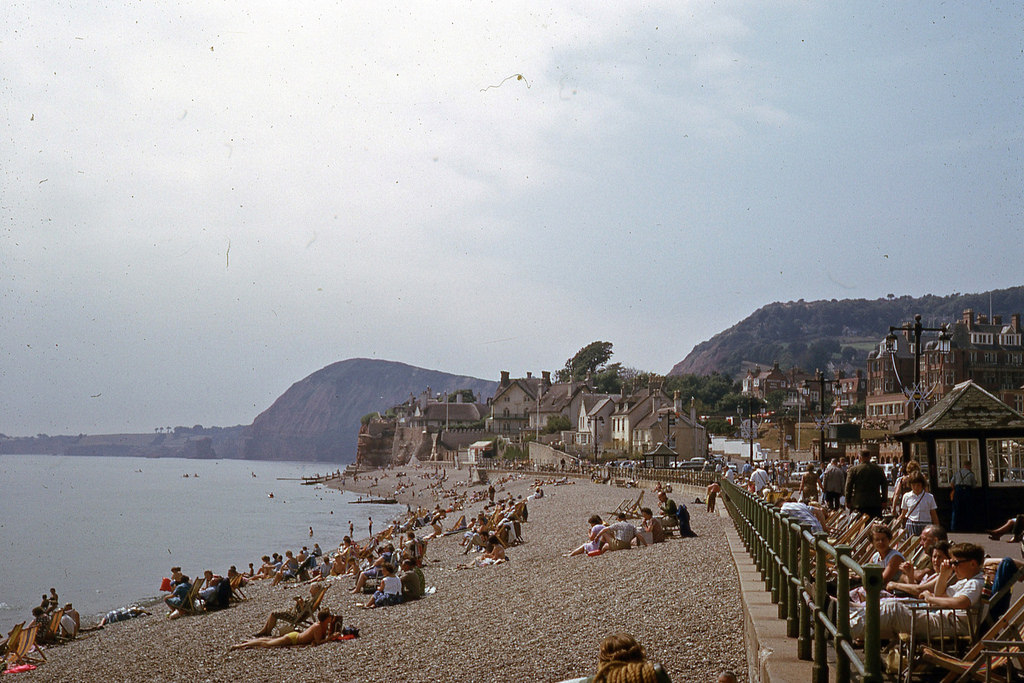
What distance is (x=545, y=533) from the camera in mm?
27438

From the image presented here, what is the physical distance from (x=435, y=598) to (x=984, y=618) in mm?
12779

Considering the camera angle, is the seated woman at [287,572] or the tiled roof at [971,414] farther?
the seated woman at [287,572]

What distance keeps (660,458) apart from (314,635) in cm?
5277

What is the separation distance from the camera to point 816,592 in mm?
4559

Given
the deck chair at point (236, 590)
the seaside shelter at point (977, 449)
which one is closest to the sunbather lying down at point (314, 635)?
the deck chair at point (236, 590)

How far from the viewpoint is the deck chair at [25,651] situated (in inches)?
723

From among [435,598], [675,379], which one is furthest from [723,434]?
[435,598]

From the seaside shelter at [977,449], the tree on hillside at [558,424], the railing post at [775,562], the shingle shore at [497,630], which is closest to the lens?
the railing post at [775,562]

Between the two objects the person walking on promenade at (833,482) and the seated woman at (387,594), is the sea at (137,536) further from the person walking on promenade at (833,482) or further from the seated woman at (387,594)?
the person walking on promenade at (833,482)

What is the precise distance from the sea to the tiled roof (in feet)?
85.8

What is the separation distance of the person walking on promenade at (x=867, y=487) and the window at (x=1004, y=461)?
3455 millimetres

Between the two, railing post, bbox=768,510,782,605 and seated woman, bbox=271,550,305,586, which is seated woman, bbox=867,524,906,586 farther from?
seated woman, bbox=271,550,305,586

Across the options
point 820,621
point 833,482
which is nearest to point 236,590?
point 833,482

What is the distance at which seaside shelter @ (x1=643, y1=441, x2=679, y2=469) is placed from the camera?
56.3 meters
